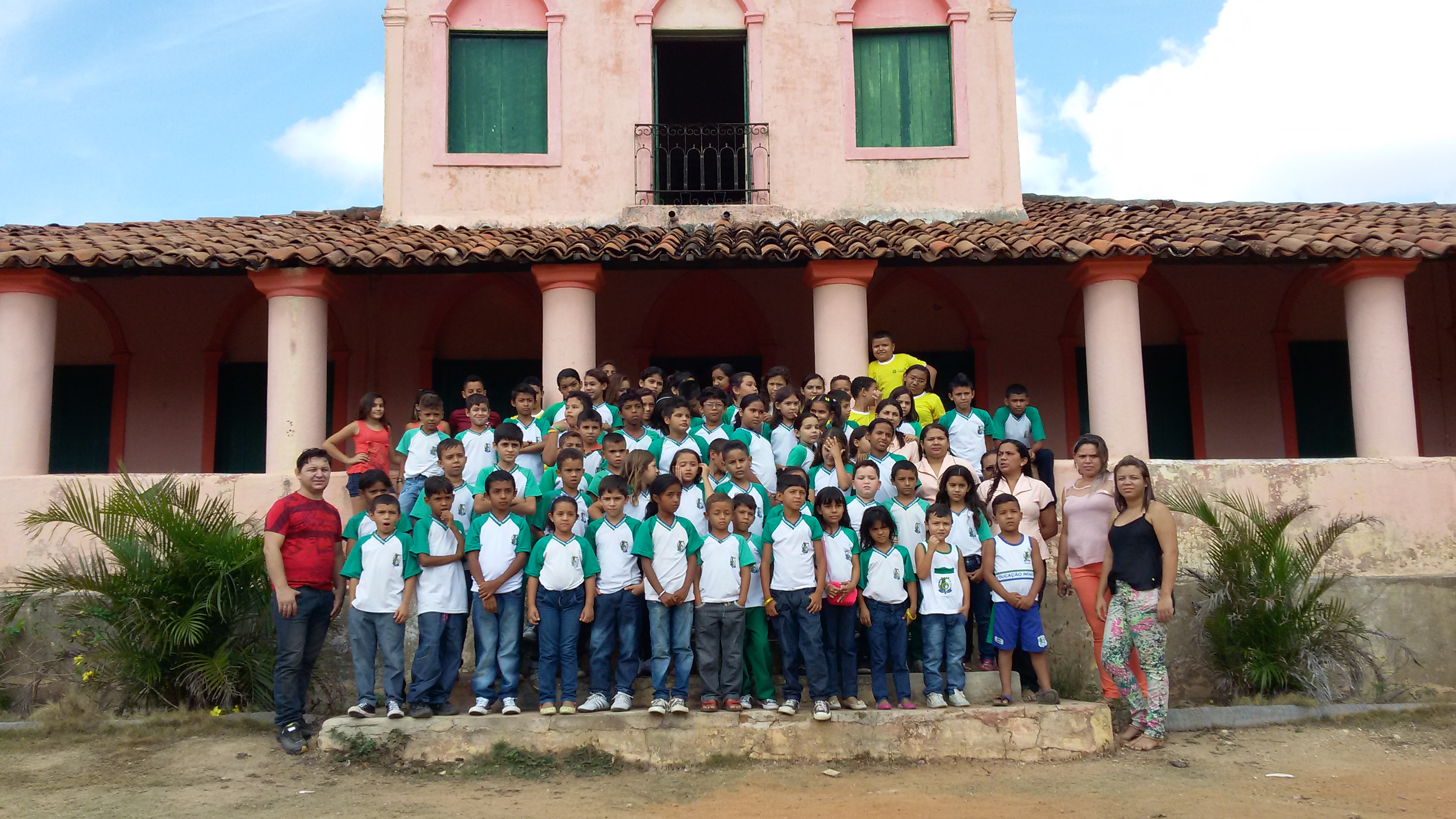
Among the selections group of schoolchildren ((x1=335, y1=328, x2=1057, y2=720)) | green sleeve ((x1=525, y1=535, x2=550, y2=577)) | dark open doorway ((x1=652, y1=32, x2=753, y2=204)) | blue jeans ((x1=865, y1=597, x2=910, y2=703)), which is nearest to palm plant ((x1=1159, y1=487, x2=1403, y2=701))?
group of schoolchildren ((x1=335, y1=328, x2=1057, y2=720))

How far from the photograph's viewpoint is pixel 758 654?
20.5 ft

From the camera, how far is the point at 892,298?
38.1ft

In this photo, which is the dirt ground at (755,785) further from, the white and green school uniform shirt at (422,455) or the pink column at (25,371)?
the pink column at (25,371)

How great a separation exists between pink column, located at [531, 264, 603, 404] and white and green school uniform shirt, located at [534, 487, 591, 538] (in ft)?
8.36

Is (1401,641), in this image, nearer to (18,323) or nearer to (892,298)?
(892,298)

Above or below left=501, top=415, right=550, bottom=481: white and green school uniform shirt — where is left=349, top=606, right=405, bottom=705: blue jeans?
below

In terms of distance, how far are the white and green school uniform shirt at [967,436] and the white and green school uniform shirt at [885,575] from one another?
1.65 m

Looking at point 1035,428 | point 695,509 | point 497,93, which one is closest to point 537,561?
point 695,509

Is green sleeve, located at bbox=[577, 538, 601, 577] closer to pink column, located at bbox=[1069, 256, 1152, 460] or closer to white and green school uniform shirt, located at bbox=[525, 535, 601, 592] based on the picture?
white and green school uniform shirt, located at bbox=[525, 535, 601, 592]

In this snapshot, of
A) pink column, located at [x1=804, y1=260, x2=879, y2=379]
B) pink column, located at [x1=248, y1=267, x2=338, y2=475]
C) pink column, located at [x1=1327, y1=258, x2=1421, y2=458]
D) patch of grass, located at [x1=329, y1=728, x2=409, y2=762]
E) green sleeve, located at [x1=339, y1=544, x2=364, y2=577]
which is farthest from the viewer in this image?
pink column, located at [x1=804, y1=260, x2=879, y2=379]

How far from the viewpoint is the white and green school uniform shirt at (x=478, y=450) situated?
23.5ft

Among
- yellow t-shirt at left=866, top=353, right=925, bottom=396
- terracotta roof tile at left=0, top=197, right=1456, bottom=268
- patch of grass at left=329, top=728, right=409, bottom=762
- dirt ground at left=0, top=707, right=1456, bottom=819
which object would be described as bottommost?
dirt ground at left=0, top=707, right=1456, bottom=819

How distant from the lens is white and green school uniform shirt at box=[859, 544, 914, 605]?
616 centimetres

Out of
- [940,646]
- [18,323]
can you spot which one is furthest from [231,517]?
[940,646]
